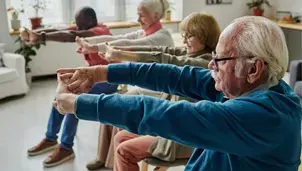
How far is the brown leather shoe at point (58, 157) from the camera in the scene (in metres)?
2.95

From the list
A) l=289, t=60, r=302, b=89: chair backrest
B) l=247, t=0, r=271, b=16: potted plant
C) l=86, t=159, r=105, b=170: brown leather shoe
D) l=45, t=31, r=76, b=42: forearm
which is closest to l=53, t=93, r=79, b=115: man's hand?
l=86, t=159, r=105, b=170: brown leather shoe

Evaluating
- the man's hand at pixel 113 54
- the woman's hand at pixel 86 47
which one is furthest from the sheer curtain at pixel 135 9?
the man's hand at pixel 113 54

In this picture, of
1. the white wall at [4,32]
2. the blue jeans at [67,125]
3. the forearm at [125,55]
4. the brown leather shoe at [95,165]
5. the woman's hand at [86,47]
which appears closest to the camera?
the forearm at [125,55]

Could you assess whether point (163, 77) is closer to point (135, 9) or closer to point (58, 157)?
point (58, 157)

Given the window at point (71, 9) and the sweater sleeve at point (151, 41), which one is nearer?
the sweater sleeve at point (151, 41)

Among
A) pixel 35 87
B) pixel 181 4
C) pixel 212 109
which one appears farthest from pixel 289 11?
A: pixel 212 109

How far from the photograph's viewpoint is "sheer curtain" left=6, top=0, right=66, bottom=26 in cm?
546

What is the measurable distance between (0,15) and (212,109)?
455 centimetres

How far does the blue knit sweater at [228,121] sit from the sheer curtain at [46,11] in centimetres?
481

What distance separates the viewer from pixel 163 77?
1.51 meters

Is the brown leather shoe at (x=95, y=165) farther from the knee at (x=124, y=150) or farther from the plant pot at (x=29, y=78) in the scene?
the plant pot at (x=29, y=78)

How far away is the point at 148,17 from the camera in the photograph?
9.03 feet

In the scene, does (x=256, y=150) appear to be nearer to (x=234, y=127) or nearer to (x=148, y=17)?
(x=234, y=127)

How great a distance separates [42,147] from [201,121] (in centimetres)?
239
